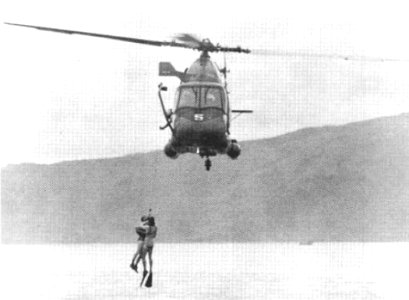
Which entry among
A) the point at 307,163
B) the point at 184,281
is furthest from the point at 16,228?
the point at 184,281

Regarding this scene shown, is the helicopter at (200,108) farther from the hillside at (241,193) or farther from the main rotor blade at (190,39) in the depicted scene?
the hillside at (241,193)

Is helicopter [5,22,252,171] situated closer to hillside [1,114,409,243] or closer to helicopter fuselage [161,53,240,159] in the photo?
helicopter fuselage [161,53,240,159]

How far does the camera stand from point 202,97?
2045cm

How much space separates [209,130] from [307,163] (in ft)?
451

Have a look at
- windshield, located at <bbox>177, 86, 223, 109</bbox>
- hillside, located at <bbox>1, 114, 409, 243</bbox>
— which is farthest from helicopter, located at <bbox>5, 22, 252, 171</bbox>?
hillside, located at <bbox>1, 114, 409, 243</bbox>

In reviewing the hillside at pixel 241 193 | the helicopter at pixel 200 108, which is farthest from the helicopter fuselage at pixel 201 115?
the hillside at pixel 241 193

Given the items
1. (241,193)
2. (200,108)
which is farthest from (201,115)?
(241,193)

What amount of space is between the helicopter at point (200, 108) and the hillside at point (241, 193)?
109120mm

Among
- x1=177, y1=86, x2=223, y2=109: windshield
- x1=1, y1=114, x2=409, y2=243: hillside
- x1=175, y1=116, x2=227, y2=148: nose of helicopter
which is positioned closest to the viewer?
x1=175, y1=116, x2=227, y2=148: nose of helicopter

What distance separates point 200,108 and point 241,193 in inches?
5015

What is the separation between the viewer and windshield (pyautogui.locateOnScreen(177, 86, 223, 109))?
67.0 feet

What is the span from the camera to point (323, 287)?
61.0ft

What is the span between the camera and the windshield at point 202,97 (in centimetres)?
2042

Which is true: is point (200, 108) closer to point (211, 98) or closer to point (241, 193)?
point (211, 98)
